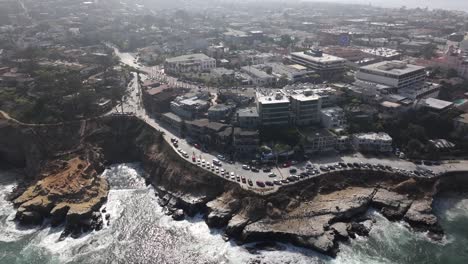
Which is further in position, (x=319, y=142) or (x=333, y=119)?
(x=333, y=119)

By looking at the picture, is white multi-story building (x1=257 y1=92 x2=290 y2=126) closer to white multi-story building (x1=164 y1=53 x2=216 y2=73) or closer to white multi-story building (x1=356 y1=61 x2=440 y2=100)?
white multi-story building (x1=356 y1=61 x2=440 y2=100)

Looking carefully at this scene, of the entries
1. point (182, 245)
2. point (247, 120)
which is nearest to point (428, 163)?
point (247, 120)

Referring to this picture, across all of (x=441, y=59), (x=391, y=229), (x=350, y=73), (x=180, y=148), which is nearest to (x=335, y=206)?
(x=391, y=229)

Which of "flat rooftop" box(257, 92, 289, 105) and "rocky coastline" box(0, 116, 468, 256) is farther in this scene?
"flat rooftop" box(257, 92, 289, 105)


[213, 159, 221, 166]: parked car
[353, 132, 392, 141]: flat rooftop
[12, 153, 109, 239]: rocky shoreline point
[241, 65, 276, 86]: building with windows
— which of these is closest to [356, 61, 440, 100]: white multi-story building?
[353, 132, 392, 141]: flat rooftop

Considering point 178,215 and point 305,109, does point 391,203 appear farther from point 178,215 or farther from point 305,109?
point 178,215
